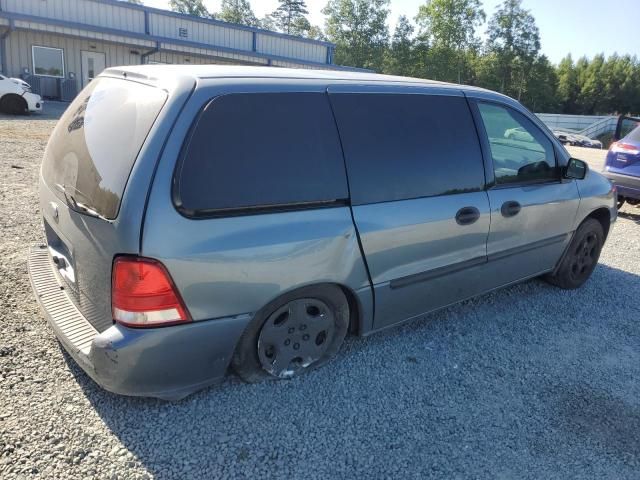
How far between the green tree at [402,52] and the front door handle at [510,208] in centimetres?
5523

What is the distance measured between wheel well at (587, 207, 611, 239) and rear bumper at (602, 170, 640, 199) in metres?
3.37

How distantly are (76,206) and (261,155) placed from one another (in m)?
0.96

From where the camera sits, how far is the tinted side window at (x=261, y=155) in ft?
7.38

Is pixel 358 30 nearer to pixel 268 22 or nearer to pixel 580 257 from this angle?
pixel 268 22

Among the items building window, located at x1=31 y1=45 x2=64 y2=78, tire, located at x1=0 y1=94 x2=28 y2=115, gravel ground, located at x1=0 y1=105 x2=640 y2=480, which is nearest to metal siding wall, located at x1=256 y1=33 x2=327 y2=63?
building window, located at x1=31 y1=45 x2=64 y2=78

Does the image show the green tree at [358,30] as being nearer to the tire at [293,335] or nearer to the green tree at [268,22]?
the green tree at [268,22]

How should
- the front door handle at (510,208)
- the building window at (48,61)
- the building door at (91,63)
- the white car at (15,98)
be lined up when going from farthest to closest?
the building door at (91,63) → the building window at (48,61) → the white car at (15,98) → the front door handle at (510,208)

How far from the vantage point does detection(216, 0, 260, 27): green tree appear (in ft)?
247

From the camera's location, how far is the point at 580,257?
4.59 m

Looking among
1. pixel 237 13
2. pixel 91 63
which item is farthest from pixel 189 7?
pixel 91 63

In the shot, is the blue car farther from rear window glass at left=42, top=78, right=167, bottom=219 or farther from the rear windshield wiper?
the rear windshield wiper

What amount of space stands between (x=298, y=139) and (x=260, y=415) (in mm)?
1482

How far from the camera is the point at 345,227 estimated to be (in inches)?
106

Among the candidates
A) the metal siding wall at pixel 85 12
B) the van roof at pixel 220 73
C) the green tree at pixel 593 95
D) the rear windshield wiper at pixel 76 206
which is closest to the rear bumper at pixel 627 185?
the van roof at pixel 220 73
